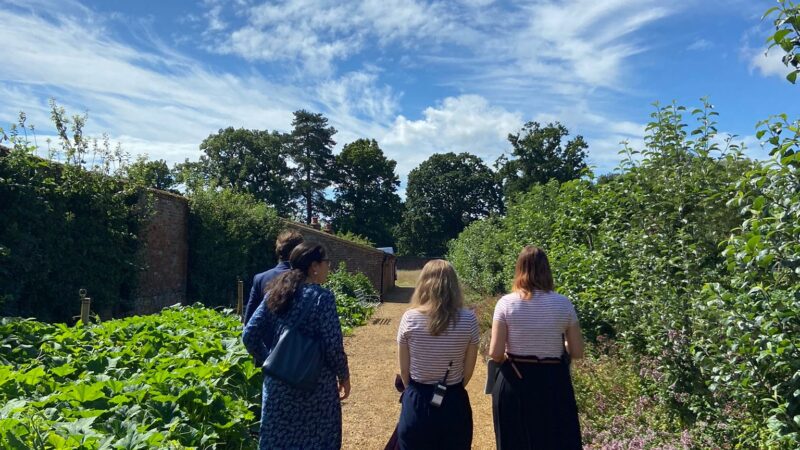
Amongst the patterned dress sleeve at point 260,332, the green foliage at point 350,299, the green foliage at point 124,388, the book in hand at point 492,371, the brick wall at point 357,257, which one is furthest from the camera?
the brick wall at point 357,257

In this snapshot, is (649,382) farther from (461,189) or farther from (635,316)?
(461,189)

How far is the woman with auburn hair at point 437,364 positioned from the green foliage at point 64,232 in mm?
7184

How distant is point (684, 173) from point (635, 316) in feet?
4.43

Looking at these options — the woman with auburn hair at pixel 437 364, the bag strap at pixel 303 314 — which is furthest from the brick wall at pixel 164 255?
the woman with auburn hair at pixel 437 364

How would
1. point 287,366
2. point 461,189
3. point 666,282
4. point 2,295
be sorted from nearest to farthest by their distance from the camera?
point 287,366 → point 666,282 → point 2,295 → point 461,189

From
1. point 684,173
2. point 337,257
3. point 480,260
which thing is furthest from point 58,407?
point 337,257

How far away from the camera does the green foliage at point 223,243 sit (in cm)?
1457

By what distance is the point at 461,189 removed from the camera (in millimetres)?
58281

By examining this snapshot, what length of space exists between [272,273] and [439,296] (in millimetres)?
1686

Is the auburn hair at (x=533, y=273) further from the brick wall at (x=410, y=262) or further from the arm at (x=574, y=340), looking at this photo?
the brick wall at (x=410, y=262)

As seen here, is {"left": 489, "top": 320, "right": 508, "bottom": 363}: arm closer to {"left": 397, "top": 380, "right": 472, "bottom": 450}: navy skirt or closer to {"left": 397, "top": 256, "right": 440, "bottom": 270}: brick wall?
{"left": 397, "top": 380, "right": 472, "bottom": 450}: navy skirt

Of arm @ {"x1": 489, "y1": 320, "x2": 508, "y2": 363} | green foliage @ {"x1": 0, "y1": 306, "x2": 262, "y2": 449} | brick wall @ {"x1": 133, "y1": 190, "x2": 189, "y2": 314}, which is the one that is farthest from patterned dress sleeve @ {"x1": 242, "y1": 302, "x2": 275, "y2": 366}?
brick wall @ {"x1": 133, "y1": 190, "x2": 189, "y2": 314}

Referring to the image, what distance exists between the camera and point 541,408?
11.7 ft

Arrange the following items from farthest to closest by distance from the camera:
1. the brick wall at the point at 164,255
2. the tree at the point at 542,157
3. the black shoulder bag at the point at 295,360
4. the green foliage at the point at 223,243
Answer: the tree at the point at 542,157, the green foliage at the point at 223,243, the brick wall at the point at 164,255, the black shoulder bag at the point at 295,360
